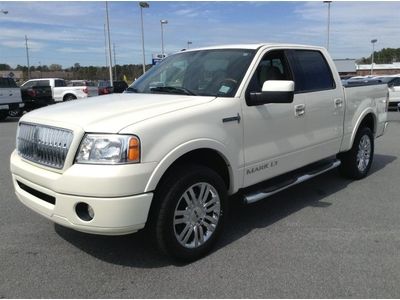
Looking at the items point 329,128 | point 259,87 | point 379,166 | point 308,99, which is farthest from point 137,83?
point 379,166

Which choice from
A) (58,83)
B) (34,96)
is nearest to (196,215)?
(34,96)

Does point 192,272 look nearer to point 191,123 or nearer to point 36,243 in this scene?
point 191,123

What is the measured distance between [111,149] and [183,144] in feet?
2.02

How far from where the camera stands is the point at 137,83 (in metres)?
5.30

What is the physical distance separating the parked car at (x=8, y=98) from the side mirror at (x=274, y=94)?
15.6m

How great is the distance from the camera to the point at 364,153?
680 cm

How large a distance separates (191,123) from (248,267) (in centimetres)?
131

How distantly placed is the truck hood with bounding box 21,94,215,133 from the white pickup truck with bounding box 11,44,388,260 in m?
0.01

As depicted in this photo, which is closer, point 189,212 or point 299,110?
point 189,212

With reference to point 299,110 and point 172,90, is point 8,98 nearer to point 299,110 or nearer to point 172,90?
point 172,90

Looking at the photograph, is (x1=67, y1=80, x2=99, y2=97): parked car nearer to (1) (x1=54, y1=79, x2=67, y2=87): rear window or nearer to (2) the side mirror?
(1) (x1=54, y1=79, x2=67, y2=87): rear window

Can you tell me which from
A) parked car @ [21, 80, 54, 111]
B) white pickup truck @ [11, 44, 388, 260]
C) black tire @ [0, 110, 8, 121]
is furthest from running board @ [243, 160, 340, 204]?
parked car @ [21, 80, 54, 111]

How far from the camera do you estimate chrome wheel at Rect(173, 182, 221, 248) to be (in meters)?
3.79

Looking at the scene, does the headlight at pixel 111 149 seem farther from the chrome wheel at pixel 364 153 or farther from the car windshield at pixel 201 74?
the chrome wheel at pixel 364 153
